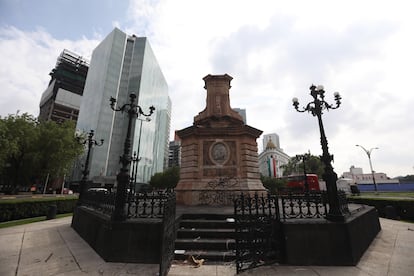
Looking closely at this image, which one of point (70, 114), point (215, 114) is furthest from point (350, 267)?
point (70, 114)

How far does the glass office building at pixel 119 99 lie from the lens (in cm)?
5694

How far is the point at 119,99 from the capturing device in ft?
208

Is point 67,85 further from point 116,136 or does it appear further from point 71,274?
point 71,274

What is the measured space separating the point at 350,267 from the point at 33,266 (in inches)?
350

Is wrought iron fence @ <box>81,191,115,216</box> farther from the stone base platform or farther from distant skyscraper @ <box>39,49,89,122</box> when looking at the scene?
distant skyscraper @ <box>39,49,89,122</box>

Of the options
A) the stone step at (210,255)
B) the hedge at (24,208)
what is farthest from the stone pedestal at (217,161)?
the hedge at (24,208)

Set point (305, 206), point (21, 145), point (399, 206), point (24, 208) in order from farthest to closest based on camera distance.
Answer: point (21, 145) → point (24, 208) → point (399, 206) → point (305, 206)

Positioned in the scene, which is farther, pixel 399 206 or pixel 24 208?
pixel 24 208

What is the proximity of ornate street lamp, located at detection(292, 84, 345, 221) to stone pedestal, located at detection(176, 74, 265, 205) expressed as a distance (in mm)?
5263

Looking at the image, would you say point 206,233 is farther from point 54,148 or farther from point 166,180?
point 166,180

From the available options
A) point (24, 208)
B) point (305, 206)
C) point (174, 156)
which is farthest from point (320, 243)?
point (174, 156)

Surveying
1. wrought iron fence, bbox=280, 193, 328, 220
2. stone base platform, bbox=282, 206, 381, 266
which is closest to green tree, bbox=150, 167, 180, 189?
wrought iron fence, bbox=280, 193, 328, 220

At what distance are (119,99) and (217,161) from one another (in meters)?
60.7

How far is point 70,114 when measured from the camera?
8750 cm
